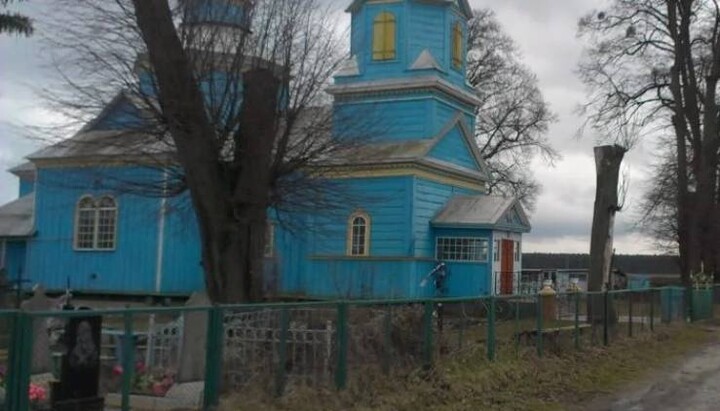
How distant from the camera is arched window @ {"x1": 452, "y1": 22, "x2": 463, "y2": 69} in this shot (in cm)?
3465

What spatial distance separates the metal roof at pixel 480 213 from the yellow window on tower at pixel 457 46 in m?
5.93

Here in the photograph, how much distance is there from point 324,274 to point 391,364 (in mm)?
18414

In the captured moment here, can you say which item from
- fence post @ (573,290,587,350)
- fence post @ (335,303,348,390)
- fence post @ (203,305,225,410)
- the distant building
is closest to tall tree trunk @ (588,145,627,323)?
fence post @ (573,290,587,350)

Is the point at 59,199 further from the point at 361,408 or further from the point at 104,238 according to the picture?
the point at 361,408

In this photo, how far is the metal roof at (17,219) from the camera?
3378 cm

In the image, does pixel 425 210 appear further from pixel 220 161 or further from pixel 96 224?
pixel 220 161

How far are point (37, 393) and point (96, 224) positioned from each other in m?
24.3

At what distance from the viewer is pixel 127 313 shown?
8.25 meters

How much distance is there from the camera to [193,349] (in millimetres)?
10148

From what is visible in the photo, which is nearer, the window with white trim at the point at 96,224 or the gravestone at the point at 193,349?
the gravestone at the point at 193,349

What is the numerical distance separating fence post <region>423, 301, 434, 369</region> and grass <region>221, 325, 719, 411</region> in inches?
6.3

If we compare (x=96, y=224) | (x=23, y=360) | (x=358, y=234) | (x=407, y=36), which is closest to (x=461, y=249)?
(x=358, y=234)

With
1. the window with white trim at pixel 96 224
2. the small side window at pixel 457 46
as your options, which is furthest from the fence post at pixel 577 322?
the window with white trim at pixel 96 224

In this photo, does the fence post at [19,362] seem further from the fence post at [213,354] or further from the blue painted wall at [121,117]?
the blue painted wall at [121,117]
